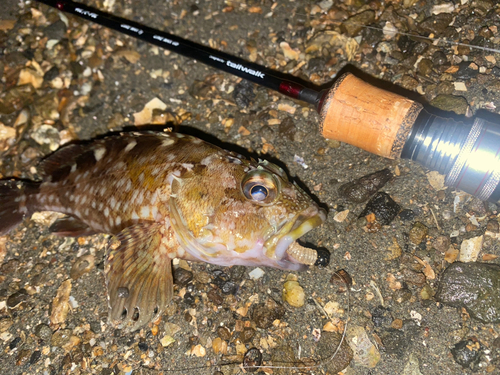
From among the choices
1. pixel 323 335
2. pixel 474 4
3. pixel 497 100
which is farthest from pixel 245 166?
pixel 474 4

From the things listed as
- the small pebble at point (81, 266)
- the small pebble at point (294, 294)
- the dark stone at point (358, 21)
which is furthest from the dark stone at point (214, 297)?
the dark stone at point (358, 21)

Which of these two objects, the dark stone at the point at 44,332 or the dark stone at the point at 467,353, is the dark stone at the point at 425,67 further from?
the dark stone at the point at 44,332

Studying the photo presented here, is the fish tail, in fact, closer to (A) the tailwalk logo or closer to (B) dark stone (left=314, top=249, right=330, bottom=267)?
(A) the tailwalk logo

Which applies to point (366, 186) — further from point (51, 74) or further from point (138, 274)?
point (51, 74)

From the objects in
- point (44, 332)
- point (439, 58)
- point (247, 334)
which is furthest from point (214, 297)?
point (439, 58)

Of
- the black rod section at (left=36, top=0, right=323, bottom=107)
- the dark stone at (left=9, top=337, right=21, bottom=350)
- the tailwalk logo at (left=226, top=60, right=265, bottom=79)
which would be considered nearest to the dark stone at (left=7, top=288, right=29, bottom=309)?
the dark stone at (left=9, top=337, right=21, bottom=350)

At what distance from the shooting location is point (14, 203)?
3.69m

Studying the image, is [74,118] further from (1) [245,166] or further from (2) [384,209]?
(2) [384,209]

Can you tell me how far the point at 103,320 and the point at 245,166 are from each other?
2.00 metres

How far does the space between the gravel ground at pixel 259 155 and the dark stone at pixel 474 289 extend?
73 mm

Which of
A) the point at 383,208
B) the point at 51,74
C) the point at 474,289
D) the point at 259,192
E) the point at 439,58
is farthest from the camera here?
the point at 51,74

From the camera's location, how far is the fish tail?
12.0 feet

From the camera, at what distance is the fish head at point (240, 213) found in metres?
2.54

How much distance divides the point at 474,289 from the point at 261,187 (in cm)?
181
